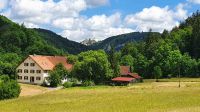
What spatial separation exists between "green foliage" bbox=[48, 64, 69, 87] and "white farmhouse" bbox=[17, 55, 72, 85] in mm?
7525

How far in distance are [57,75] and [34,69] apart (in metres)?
15.6

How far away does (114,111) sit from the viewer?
48.0 metres

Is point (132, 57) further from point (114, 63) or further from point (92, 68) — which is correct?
point (92, 68)

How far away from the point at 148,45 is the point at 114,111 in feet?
434

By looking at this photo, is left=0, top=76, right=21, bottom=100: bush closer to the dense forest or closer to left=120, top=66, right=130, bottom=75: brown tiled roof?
the dense forest

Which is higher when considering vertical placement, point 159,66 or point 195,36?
point 195,36

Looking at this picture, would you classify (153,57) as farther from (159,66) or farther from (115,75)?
(115,75)

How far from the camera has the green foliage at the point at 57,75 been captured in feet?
379

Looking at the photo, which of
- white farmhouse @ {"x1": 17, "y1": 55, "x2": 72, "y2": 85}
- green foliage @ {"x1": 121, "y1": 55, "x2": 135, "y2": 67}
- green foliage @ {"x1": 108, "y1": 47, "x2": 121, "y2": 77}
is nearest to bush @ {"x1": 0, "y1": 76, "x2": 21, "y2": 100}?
white farmhouse @ {"x1": 17, "y1": 55, "x2": 72, "y2": 85}

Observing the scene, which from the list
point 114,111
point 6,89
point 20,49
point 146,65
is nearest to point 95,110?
point 114,111

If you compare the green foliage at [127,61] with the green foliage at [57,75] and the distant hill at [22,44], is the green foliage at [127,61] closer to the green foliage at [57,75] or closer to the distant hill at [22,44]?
the distant hill at [22,44]

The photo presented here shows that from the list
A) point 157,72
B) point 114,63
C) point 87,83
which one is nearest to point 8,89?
point 87,83

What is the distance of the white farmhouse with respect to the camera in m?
127

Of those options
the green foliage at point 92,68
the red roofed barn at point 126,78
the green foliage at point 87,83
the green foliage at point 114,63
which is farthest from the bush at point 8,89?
the green foliage at point 114,63
